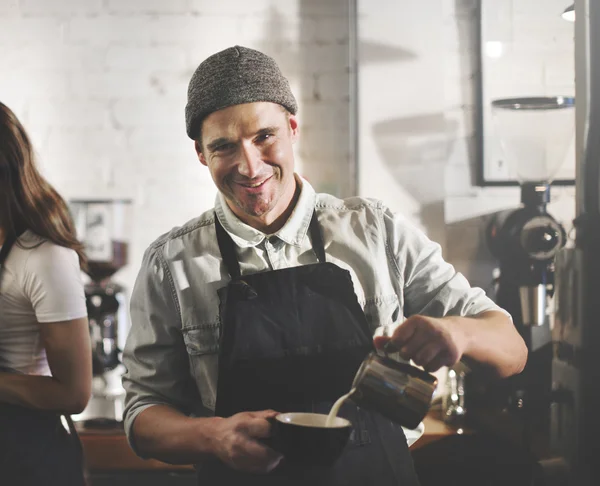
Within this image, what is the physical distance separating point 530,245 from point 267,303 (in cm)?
60

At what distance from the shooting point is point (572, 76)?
4.60ft

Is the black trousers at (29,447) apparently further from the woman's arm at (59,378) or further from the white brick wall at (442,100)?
the white brick wall at (442,100)

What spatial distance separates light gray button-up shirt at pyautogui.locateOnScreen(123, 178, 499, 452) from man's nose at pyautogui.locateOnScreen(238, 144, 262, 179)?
0.12 metres

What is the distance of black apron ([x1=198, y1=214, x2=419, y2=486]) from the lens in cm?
111

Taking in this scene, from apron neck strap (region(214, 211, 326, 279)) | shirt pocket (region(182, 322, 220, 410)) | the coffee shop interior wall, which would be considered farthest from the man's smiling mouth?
the coffee shop interior wall

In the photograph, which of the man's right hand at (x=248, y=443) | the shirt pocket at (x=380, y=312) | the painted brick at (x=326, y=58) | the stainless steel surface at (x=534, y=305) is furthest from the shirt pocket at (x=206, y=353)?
the painted brick at (x=326, y=58)

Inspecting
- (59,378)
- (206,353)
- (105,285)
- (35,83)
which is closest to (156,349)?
(206,353)

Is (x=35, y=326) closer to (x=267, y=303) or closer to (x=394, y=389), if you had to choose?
(x=267, y=303)

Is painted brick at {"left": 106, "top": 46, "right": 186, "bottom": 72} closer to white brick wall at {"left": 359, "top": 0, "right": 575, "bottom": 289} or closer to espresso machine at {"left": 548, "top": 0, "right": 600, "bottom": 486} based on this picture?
white brick wall at {"left": 359, "top": 0, "right": 575, "bottom": 289}

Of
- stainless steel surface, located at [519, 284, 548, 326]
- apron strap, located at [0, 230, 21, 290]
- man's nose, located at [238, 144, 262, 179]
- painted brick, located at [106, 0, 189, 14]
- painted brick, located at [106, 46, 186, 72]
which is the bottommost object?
stainless steel surface, located at [519, 284, 548, 326]

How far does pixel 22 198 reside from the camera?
1257mm

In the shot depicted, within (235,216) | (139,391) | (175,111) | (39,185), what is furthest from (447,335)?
(175,111)

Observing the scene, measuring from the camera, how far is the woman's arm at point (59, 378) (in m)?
1.20

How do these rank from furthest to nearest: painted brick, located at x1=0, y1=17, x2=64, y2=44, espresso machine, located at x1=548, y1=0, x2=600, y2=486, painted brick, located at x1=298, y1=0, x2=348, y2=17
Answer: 1. painted brick, located at x1=298, y1=0, x2=348, y2=17
2. painted brick, located at x1=0, y1=17, x2=64, y2=44
3. espresso machine, located at x1=548, y1=0, x2=600, y2=486
